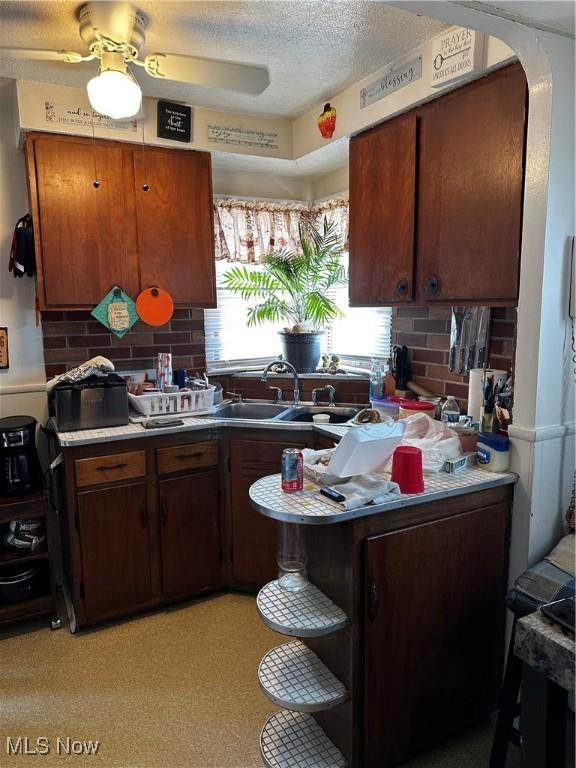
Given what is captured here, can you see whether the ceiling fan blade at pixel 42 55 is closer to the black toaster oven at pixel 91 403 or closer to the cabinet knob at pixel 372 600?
the black toaster oven at pixel 91 403

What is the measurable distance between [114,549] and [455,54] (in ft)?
8.27

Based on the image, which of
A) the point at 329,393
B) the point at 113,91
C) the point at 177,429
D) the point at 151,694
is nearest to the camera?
the point at 113,91

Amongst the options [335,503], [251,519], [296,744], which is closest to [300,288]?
[251,519]

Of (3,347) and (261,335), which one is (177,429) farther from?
(261,335)

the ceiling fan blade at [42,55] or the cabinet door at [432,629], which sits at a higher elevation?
the ceiling fan blade at [42,55]

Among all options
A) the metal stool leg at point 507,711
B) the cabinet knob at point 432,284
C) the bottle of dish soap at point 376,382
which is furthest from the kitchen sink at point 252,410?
the metal stool leg at point 507,711

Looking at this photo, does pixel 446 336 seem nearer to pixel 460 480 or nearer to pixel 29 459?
pixel 460 480

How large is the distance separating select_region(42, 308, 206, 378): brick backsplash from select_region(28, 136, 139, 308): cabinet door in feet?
0.94

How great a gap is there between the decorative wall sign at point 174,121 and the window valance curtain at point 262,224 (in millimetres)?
588

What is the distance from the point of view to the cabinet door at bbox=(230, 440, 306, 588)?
258cm

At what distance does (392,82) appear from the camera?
7.34ft

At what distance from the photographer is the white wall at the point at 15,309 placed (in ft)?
8.63

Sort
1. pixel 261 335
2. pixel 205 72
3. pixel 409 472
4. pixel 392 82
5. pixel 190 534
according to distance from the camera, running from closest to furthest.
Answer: pixel 409 472, pixel 205 72, pixel 392 82, pixel 190 534, pixel 261 335

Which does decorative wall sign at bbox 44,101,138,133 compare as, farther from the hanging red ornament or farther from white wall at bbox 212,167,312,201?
the hanging red ornament
